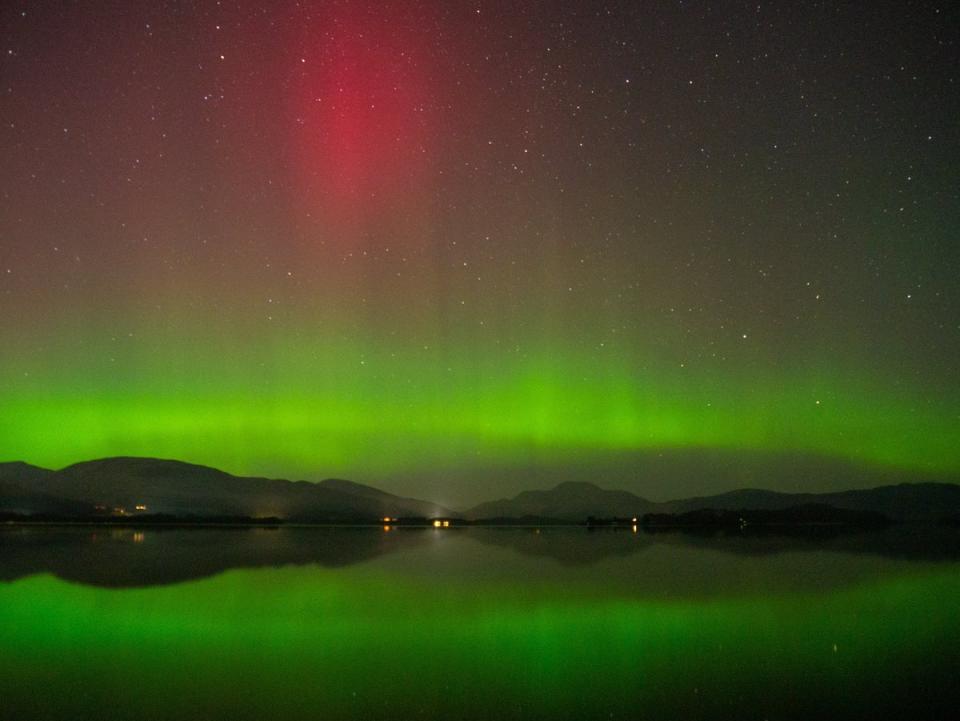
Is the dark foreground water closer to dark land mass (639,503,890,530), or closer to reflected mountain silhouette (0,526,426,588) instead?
reflected mountain silhouette (0,526,426,588)

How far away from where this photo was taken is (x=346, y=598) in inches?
817

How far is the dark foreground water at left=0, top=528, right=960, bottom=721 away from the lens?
1070 cm

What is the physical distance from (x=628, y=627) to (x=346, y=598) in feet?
24.1

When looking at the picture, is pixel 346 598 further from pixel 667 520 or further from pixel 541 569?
pixel 667 520

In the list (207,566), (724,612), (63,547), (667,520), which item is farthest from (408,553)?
(667,520)

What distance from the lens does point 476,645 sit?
1468 centimetres

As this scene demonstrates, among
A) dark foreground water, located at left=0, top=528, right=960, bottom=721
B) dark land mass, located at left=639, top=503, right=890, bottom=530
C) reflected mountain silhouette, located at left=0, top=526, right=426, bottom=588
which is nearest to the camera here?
dark foreground water, located at left=0, top=528, right=960, bottom=721

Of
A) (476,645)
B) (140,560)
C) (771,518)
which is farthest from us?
(771,518)

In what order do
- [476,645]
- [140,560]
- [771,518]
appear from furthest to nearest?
[771,518], [140,560], [476,645]

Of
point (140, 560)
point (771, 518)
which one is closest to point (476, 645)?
point (140, 560)

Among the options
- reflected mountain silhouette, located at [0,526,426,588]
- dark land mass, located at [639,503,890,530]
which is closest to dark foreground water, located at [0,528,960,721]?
reflected mountain silhouette, located at [0,526,426,588]

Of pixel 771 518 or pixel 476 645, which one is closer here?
pixel 476 645

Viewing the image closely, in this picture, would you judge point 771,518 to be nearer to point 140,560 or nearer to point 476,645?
point 140,560

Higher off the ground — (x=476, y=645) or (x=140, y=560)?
(x=140, y=560)
